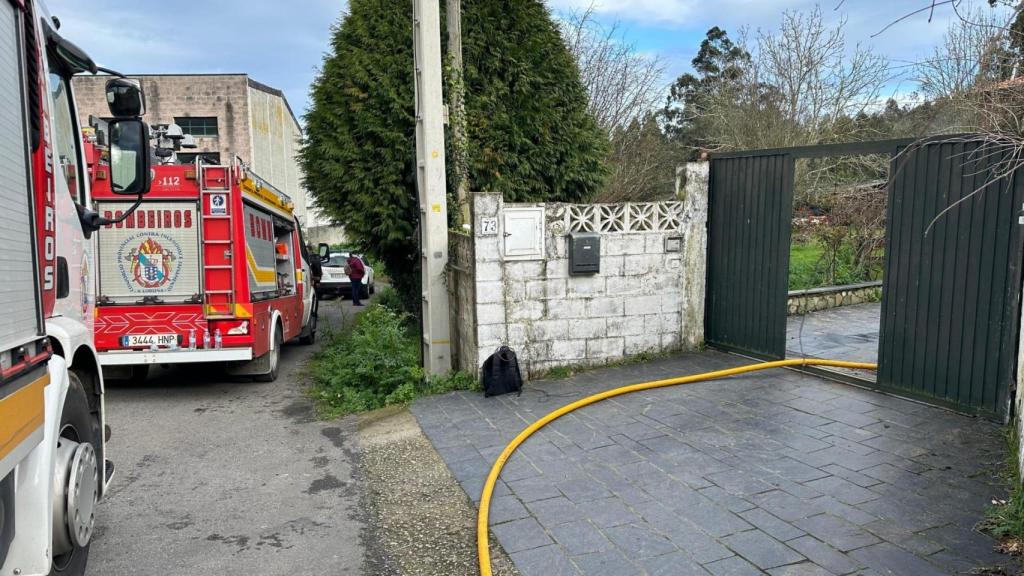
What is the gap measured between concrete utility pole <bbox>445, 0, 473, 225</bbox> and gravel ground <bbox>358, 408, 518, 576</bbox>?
11.5 feet

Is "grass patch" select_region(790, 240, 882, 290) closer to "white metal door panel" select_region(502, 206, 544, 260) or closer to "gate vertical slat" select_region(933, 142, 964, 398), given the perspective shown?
"gate vertical slat" select_region(933, 142, 964, 398)

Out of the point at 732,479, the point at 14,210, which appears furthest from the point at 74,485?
the point at 732,479

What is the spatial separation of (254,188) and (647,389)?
5.60 meters

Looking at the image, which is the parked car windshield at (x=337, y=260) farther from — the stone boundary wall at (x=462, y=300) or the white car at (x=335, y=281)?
the stone boundary wall at (x=462, y=300)

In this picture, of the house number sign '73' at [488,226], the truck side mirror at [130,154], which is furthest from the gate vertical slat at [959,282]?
the truck side mirror at [130,154]

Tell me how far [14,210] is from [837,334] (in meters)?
9.39

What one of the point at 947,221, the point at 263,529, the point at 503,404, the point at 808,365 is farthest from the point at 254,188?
the point at 947,221

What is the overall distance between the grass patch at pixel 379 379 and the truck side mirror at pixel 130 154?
393 cm

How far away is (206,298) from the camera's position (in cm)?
795

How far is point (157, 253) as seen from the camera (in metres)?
7.95

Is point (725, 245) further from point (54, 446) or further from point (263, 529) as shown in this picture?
point (54, 446)

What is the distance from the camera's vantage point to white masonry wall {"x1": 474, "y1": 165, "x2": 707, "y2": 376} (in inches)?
281

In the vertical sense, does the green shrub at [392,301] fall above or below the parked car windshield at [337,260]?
below

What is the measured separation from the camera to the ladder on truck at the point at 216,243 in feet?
26.0
